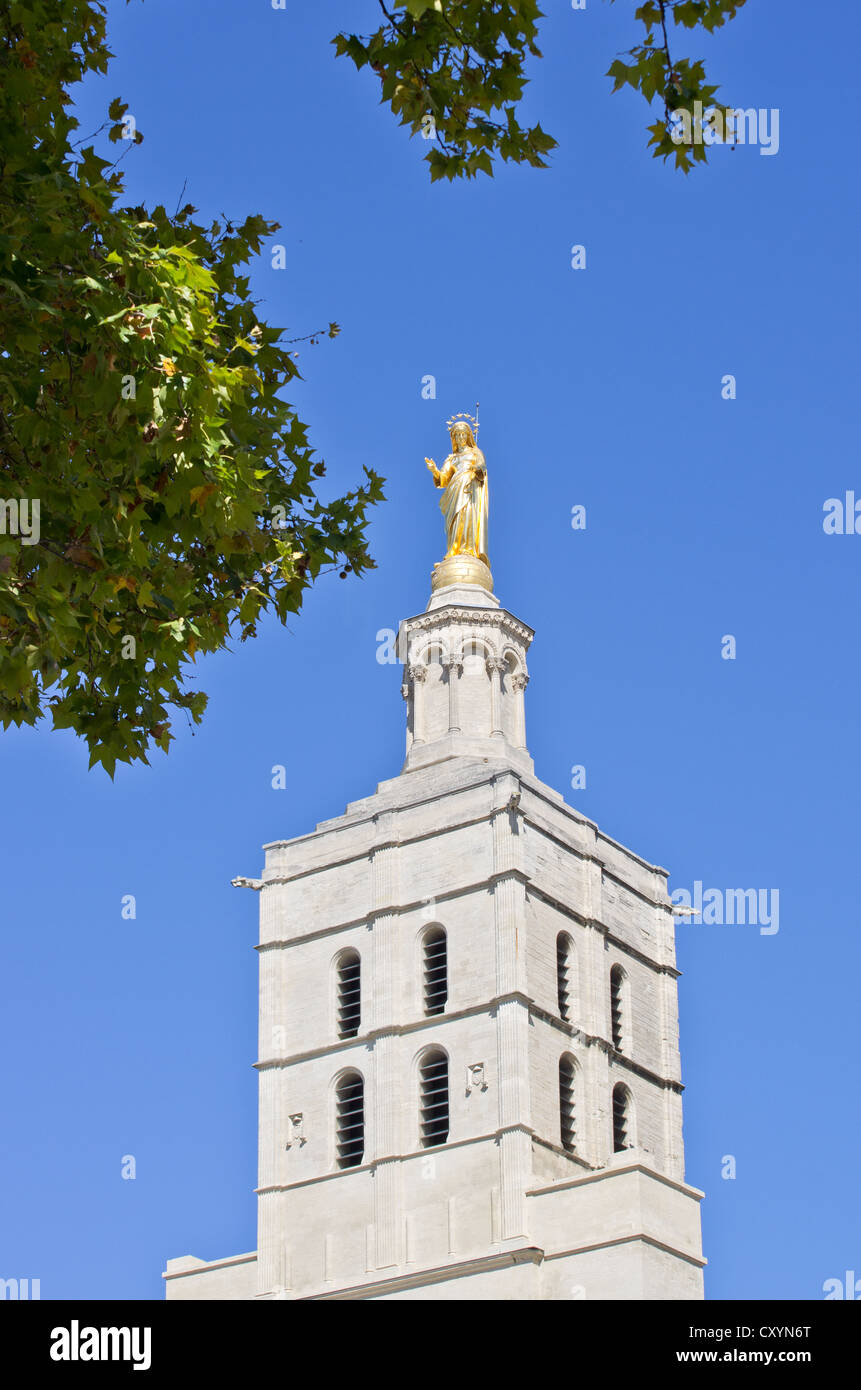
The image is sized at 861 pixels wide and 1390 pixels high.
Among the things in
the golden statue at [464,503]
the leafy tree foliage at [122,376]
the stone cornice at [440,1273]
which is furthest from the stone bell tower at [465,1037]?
the leafy tree foliage at [122,376]

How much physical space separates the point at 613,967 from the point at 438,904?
5923mm

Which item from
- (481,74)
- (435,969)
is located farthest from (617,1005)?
(481,74)

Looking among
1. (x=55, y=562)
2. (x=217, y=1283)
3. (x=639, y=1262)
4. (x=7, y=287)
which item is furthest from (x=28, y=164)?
(x=217, y=1283)

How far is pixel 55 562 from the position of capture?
1302cm

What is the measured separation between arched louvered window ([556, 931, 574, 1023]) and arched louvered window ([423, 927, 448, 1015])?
123 inches

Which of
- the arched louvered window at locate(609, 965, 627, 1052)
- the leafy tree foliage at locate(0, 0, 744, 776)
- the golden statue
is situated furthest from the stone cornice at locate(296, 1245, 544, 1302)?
the leafy tree foliage at locate(0, 0, 744, 776)

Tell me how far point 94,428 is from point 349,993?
46921mm

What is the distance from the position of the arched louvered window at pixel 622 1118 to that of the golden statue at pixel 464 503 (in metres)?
16.9

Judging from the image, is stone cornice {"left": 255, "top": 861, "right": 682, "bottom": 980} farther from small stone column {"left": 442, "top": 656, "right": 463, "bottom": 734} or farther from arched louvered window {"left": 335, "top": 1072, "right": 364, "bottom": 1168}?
small stone column {"left": 442, "top": 656, "right": 463, "bottom": 734}

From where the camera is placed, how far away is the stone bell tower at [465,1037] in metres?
51.6

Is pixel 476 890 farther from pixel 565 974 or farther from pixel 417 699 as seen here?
pixel 417 699

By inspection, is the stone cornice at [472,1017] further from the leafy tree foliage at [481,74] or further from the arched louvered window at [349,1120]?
the leafy tree foliage at [481,74]

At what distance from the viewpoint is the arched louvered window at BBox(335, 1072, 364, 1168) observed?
186ft

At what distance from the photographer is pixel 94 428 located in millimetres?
13211
